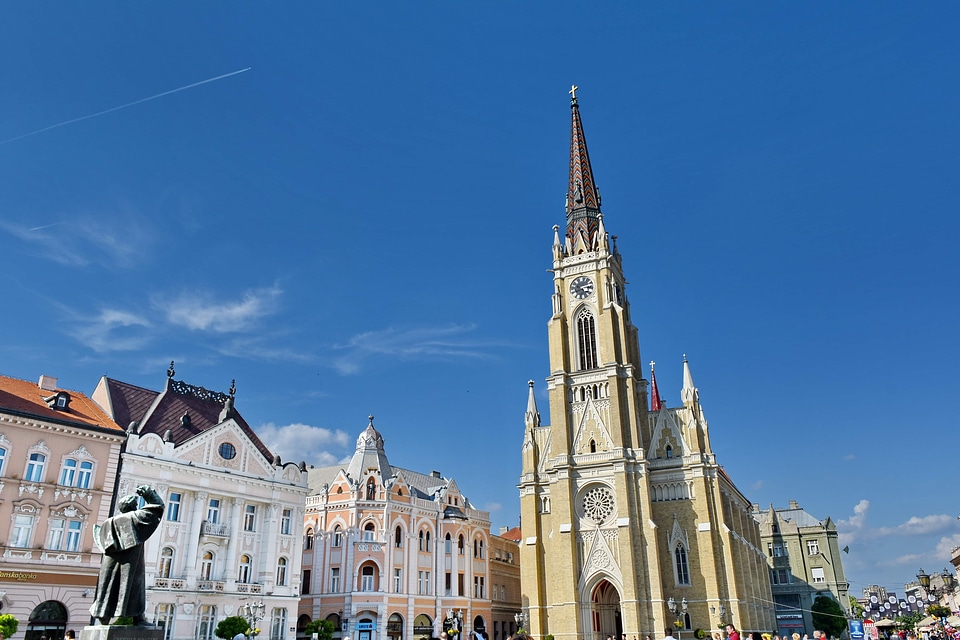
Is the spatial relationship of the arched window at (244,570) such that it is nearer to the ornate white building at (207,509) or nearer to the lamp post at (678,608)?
the ornate white building at (207,509)

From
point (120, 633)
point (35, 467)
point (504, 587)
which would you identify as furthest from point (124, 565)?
point (504, 587)

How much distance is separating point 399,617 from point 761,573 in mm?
34642

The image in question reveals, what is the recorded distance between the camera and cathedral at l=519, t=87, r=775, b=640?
53.3 m

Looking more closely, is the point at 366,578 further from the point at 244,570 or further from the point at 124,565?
the point at 124,565

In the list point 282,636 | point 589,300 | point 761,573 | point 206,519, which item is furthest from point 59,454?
point 761,573

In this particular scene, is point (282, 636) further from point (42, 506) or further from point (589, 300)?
point (589, 300)

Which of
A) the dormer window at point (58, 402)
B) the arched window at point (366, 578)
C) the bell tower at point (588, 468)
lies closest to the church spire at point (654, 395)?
the bell tower at point (588, 468)

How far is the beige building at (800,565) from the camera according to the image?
276 feet

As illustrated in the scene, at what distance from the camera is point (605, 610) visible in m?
57.3

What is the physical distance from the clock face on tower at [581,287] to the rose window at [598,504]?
17.6m

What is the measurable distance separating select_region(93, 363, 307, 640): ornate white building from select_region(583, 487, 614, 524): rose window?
22654 mm

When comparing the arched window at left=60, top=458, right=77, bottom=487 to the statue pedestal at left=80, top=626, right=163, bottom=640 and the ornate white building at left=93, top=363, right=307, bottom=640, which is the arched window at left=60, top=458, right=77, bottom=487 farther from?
the statue pedestal at left=80, top=626, right=163, bottom=640

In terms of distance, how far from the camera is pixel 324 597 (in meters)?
56.3

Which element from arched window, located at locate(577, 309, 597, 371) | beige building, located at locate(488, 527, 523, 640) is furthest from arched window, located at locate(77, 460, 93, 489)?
beige building, located at locate(488, 527, 523, 640)
